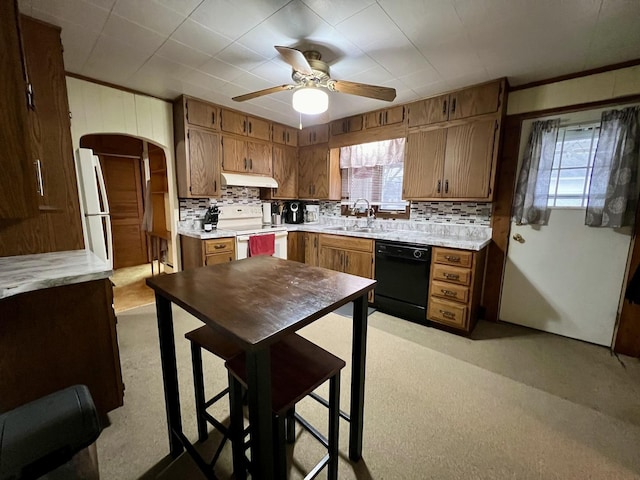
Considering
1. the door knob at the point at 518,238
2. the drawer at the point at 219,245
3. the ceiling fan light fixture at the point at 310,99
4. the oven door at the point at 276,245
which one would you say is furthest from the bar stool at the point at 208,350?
the door knob at the point at 518,238

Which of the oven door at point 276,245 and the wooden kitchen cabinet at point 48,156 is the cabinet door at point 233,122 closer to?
the oven door at point 276,245

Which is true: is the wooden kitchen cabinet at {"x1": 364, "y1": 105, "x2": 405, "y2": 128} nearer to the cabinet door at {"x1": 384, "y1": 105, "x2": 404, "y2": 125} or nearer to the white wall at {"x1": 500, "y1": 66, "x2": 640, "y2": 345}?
the cabinet door at {"x1": 384, "y1": 105, "x2": 404, "y2": 125}

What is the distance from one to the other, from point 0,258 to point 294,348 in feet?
5.59

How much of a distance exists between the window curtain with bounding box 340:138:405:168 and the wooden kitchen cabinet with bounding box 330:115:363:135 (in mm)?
219

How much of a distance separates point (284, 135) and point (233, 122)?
2.79 feet

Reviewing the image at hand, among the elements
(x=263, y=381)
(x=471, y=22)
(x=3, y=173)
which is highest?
(x=471, y=22)

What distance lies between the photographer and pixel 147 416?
5.32 ft

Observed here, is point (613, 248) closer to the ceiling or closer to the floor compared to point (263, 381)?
closer to the ceiling

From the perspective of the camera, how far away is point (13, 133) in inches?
45.8

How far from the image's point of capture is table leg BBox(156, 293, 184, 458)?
125cm

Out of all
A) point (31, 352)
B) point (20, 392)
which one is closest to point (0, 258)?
point (31, 352)

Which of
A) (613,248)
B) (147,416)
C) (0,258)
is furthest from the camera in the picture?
(613,248)

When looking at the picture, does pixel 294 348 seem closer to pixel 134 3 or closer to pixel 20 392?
pixel 20 392

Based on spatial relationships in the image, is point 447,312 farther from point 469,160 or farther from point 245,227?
point 245,227
